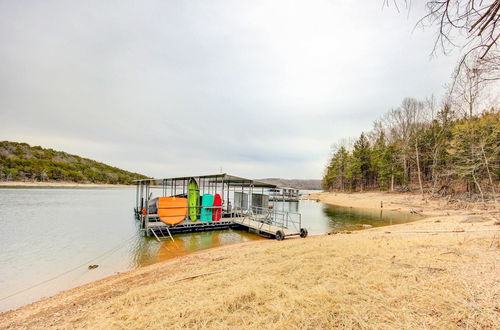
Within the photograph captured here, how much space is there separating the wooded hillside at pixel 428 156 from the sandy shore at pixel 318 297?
1544 centimetres

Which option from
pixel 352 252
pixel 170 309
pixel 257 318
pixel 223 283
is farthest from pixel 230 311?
pixel 352 252

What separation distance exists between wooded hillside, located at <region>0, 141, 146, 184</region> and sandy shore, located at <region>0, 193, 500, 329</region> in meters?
114

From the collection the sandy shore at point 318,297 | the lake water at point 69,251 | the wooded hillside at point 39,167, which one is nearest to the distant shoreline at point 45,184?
the wooded hillside at point 39,167

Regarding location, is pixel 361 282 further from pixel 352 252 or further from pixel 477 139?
pixel 477 139

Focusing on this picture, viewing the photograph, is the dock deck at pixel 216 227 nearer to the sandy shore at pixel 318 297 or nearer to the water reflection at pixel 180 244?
the water reflection at pixel 180 244

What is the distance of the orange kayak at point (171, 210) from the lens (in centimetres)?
1550

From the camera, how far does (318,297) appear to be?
3705 mm

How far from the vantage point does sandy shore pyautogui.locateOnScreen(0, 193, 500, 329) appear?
3.06 metres

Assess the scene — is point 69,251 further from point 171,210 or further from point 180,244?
point 171,210

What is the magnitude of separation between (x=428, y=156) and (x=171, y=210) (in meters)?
42.1

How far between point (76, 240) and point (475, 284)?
59.9 ft

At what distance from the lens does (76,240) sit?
557 inches

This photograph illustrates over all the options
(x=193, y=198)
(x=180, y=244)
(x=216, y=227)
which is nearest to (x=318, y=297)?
(x=180, y=244)

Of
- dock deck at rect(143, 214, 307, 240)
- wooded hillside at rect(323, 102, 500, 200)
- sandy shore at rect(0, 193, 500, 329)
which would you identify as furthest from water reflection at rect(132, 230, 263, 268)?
wooded hillside at rect(323, 102, 500, 200)
